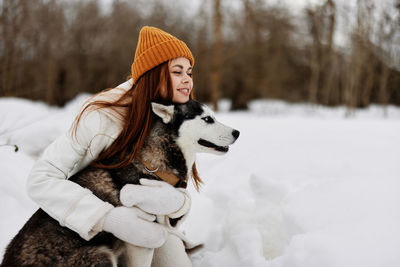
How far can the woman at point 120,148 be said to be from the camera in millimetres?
1372

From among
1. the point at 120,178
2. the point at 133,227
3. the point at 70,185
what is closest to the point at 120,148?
the point at 120,178

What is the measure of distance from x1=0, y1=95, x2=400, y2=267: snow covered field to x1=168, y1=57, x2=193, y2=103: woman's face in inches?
48.2

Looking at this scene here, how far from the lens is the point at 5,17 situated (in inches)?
200

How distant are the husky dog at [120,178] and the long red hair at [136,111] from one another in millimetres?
57

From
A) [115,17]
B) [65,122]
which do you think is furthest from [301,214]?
[115,17]

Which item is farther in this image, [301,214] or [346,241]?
[301,214]

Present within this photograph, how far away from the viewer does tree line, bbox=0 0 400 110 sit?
7930mm

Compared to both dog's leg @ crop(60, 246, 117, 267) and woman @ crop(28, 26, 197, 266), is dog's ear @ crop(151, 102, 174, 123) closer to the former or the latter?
woman @ crop(28, 26, 197, 266)

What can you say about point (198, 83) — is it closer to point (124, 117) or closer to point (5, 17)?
point (5, 17)

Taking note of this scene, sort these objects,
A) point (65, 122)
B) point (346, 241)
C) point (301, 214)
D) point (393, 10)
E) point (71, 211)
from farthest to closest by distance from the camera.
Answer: point (393, 10) → point (65, 122) → point (301, 214) → point (346, 241) → point (71, 211)

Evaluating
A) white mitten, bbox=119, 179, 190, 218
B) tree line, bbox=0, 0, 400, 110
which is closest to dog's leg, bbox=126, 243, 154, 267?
white mitten, bbox=119, 179, 190, 218

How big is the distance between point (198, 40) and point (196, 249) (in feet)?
34.9

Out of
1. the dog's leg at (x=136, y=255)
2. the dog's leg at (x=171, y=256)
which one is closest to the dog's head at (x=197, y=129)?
the dog's leg at (x=136, y=255)

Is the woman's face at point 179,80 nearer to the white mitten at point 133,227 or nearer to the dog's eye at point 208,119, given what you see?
the dog's eye at point 208,119
